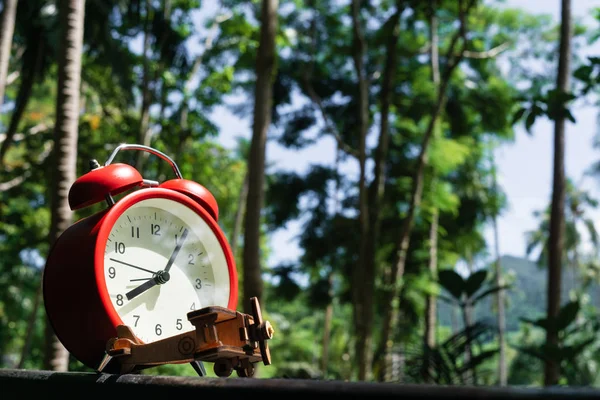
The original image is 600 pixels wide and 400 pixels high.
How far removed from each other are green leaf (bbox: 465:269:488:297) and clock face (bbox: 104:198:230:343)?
7.50 ft

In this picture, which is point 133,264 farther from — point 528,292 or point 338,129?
point 528,292

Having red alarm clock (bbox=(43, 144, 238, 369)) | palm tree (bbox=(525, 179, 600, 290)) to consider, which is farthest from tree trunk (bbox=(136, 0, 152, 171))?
palm tree (bbox=(525, 179, 600, 290))

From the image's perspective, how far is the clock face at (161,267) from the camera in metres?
1.53

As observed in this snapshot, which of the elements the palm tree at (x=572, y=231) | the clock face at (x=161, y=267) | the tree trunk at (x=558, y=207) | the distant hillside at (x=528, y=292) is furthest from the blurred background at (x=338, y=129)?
the distant hillside at (x=528, y=292)

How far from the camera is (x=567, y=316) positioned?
4180mm

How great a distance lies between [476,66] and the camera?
16.3 metres

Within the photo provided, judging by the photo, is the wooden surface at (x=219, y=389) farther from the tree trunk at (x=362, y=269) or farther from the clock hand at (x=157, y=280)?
the tree trunk at (x=362, y=269)

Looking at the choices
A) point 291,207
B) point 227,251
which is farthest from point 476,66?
point 227,251

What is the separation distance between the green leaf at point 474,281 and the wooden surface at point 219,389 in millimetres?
2744

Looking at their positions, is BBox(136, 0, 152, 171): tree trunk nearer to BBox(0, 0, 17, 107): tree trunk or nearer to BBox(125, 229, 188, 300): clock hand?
BBox(0, 0, 17, 107): tree trunk

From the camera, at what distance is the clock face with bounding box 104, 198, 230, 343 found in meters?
1.53

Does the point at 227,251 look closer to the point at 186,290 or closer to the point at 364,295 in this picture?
the point at 186,290

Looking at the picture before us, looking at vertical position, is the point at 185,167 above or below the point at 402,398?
above

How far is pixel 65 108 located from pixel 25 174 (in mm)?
10474
